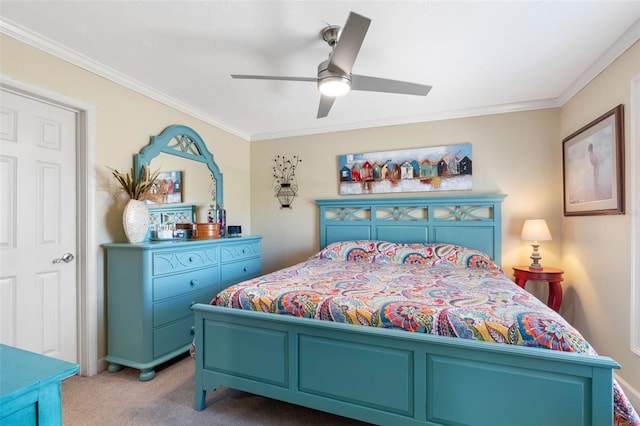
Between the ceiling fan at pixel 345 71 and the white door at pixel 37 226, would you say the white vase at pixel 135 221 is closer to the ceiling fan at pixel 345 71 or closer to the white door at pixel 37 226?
the white door at pixel 37 226

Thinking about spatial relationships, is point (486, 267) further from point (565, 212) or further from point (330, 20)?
point (330, 20)

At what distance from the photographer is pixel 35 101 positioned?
2115 millimetres

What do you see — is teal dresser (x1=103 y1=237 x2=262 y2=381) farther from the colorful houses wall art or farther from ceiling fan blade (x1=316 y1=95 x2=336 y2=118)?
the colorful houses wall art

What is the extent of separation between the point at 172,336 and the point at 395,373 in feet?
6.40

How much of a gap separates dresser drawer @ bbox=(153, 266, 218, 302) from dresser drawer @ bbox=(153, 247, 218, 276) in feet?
0.18

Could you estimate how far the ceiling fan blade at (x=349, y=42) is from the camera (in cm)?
145

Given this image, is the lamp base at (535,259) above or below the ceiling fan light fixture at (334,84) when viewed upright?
below

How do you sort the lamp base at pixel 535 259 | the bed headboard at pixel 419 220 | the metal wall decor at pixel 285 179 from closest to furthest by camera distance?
the lamp base at pixel 535 259, the bed headboard at pixel 419 220, the metal wall decor at pixel 285 179

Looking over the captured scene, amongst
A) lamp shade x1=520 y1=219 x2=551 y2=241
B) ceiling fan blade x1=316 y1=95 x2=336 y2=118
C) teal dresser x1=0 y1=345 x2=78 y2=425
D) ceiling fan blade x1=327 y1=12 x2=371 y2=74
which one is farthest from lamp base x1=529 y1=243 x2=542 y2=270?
teal dresser x1=0 y1=345 x2=78 y2=425

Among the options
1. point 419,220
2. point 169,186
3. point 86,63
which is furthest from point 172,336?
point 419,220

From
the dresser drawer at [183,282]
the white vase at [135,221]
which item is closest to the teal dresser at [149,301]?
the dresser drawer at [183,282]

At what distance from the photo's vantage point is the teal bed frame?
1.27 m

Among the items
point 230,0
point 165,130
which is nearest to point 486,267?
point 230,0

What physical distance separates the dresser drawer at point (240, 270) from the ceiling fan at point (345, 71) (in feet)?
6.58
